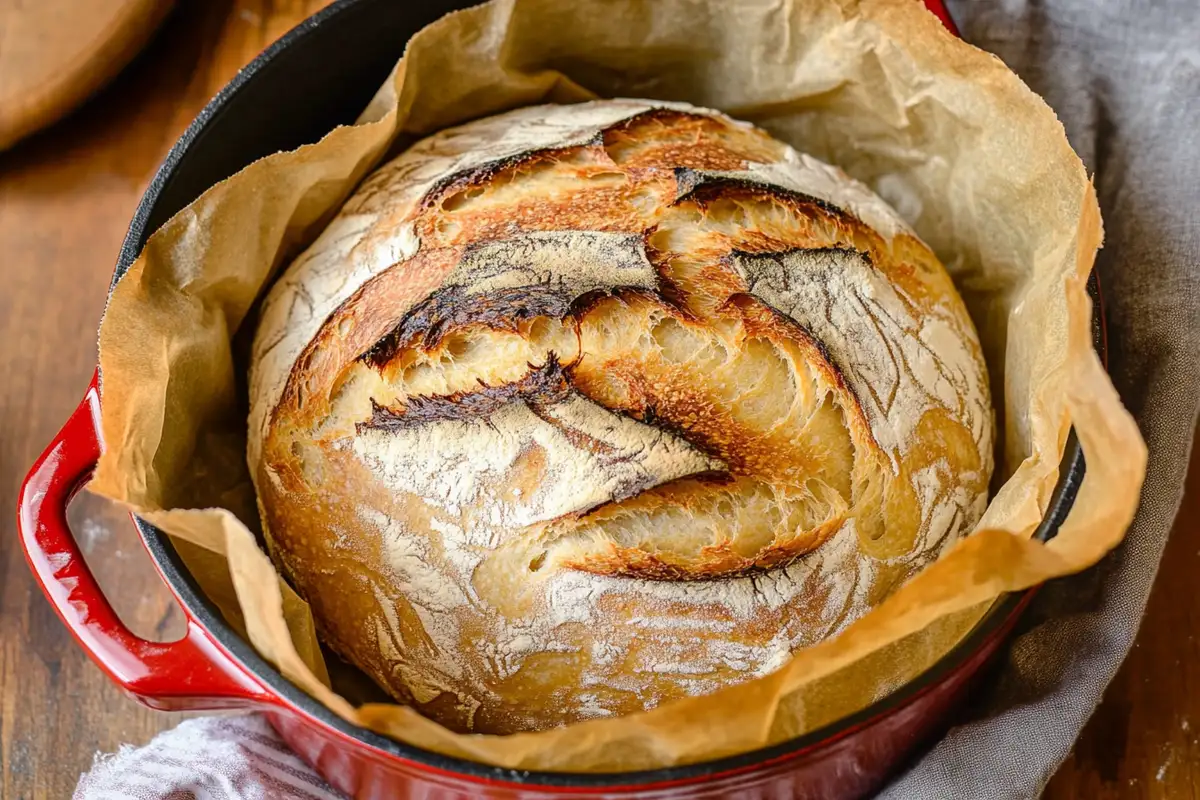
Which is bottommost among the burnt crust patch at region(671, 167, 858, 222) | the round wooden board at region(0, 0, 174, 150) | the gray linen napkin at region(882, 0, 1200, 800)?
the gray linen napkin at region(882, 0, 1200, 800)

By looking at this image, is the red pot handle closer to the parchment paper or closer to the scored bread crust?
the parchment paper

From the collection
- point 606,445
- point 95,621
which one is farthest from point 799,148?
point 95,621

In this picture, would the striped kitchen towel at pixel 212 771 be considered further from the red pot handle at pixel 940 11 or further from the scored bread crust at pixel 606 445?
the red pot handle at pixel 940 11

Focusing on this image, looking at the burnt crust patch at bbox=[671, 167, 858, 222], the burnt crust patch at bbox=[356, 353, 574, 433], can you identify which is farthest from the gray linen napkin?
the burnt crust patch at bbox=[356, 353, 574, 433]

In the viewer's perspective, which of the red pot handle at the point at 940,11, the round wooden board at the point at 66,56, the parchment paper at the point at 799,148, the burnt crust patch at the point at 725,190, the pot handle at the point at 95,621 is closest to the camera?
the parchment paper at the point at 799,148

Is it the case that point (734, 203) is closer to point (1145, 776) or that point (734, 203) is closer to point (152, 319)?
point (152, 319)

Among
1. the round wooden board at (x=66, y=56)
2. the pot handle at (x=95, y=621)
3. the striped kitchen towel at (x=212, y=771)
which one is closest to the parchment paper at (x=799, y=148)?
the pot handle at (x=95, y=621)

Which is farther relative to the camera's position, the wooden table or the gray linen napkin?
the wooden table
